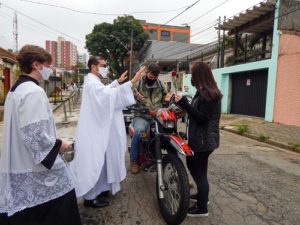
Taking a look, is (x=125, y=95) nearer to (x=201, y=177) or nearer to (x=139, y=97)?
(x=139, y=97)

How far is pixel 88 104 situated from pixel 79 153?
0.57 meters

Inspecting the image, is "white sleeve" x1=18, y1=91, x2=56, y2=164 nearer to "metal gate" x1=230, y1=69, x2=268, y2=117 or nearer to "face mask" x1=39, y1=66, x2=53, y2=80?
"face mask" x1=39, y1=66, x2=53, y2=80

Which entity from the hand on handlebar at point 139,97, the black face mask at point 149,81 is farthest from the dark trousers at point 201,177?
the black face mask at point 149,81

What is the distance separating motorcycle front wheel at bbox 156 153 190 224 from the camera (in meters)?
2.96

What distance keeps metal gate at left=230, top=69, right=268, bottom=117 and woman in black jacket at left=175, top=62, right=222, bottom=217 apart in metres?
11.5

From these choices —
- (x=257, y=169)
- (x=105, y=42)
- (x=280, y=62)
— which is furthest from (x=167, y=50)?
(x=257, y=169)

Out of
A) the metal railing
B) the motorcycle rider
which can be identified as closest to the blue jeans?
the motorcycle rider

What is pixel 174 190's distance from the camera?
10.4 ft

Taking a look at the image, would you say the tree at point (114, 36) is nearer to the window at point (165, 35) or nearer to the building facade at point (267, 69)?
the building facade at point (267, 69)

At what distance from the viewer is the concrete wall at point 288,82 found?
459 inches

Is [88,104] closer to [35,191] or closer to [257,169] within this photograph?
[35,191]

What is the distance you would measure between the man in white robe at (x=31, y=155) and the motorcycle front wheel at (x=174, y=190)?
118cm

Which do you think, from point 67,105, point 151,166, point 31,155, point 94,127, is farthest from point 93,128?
point 67,105

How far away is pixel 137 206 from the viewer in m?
3.66
